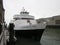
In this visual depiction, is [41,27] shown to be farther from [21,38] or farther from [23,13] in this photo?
[23,13]

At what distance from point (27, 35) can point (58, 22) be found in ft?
30.1

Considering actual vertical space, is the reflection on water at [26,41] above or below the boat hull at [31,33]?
below

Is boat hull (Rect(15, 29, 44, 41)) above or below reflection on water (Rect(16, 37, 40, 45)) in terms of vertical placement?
above

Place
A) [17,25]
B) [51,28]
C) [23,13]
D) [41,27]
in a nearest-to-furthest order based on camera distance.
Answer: [41,27] < [17,25] < [23,13] < [51,28]

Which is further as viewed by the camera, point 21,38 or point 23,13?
point 23,13

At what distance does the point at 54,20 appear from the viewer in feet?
55.3

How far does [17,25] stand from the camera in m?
9.36

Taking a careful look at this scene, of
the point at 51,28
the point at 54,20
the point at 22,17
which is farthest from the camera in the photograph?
the point at 51,28

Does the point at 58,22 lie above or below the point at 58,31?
above

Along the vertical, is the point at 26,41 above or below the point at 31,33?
below

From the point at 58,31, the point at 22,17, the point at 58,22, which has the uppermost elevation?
the point at 22,17

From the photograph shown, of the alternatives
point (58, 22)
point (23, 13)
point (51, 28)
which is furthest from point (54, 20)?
point (23, 13)

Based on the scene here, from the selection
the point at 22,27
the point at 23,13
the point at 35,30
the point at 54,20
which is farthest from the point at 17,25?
the point at 54,20

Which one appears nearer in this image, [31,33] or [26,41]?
[31,33]
